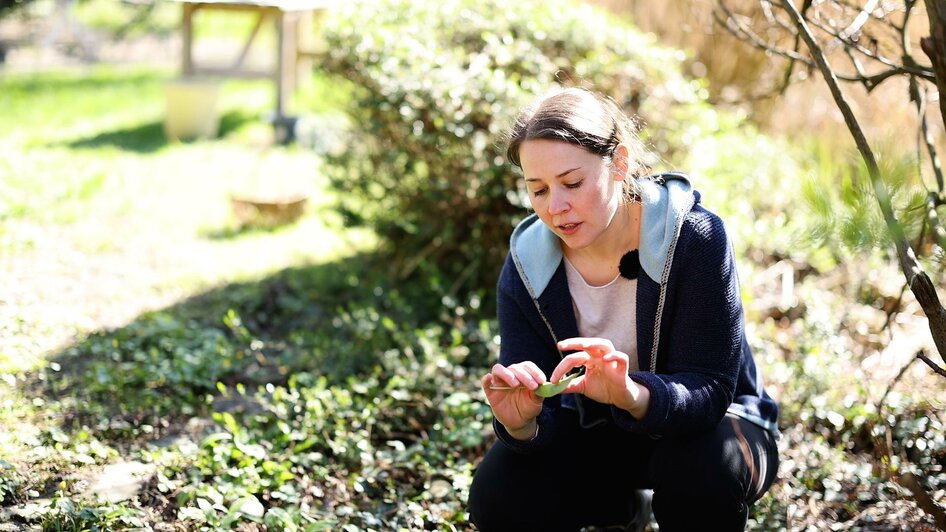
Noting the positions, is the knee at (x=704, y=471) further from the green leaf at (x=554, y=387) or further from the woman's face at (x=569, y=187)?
the woman's face at (x=569, y=187)

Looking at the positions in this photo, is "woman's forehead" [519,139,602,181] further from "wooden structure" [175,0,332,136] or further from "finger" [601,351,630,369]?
"wooden structure" [175,0,332,136]

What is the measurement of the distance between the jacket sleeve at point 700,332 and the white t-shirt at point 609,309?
99 mm

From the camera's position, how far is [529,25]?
4.00 metres

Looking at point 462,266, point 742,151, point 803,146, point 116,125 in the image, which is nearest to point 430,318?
point 462,266

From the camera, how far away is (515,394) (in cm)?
205

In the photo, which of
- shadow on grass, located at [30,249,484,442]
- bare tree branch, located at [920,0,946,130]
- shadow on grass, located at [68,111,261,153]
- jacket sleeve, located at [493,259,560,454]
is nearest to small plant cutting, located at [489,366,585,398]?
jacket sleeve, located at [493,259,560,454]

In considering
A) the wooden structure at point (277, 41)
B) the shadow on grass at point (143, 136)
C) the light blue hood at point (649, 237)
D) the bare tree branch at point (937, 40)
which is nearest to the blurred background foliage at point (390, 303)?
the bare tree branch at point (937, 40)

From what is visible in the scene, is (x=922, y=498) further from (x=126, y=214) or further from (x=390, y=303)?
(x=126, y=214)

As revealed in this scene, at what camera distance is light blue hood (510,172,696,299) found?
7.06ft

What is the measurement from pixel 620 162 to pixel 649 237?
18 centimetres

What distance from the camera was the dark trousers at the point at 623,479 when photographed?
203 centimetres

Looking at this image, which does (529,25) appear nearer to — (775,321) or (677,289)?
(775,321)

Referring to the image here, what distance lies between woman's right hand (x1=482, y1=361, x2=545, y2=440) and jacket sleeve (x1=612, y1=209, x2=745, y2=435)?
0.18 meters

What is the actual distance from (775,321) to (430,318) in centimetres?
152
